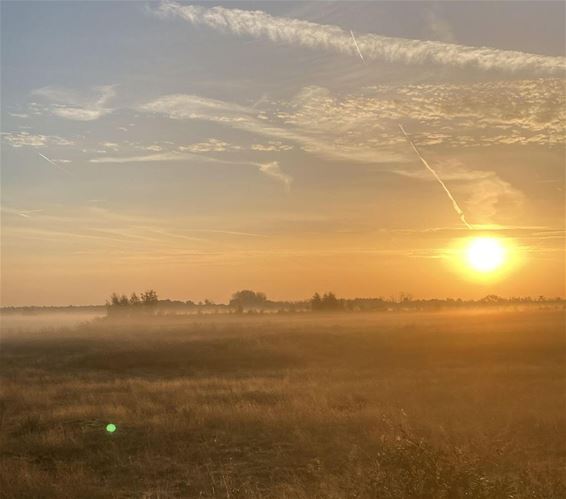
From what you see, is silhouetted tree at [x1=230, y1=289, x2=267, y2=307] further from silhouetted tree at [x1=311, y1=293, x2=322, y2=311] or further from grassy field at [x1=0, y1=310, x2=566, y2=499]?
grassy field at [x1=0, y1=310, x2=566, y2=499]

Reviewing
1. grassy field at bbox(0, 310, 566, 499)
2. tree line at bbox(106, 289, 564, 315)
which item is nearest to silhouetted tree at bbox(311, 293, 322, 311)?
tree line at bbox(106, 289, 564, 315)

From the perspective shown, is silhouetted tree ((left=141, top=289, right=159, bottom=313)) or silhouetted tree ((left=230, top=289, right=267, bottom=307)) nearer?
silhouetted tree ((left=141, top=289, right=159, bottom=313))

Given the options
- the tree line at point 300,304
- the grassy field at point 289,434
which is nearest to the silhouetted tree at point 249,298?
the tree line at point 300,304

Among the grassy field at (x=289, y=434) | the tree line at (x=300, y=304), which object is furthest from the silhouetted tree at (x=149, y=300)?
the grassy field at (x=289, y=434)

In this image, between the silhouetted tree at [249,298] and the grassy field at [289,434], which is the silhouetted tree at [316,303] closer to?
the silhouetted tree at [249,298]

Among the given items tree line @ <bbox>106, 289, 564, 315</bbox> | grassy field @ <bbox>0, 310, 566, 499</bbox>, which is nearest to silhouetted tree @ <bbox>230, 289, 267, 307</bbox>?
tree line @ <bbox>106, 289, 564, 315</bbox>

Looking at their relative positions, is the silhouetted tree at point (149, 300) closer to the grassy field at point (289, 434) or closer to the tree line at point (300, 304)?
the tree line at point (300, 304)

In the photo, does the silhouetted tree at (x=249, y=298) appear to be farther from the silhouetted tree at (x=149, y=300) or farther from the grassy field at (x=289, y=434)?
the grassy field at (x=289, y=434)

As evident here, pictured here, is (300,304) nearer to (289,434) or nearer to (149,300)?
(149,300)

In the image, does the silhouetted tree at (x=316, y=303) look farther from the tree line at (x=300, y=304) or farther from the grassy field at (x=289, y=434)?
the grassy field at (x=289, y=434)

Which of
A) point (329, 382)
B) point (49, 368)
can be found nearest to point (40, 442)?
point (329, 382)

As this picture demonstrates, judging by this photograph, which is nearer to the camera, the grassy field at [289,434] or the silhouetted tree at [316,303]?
the grassy field at [289,434]

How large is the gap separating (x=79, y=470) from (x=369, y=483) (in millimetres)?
5546

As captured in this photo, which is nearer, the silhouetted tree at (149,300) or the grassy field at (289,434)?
the grassy field at (289,434)
